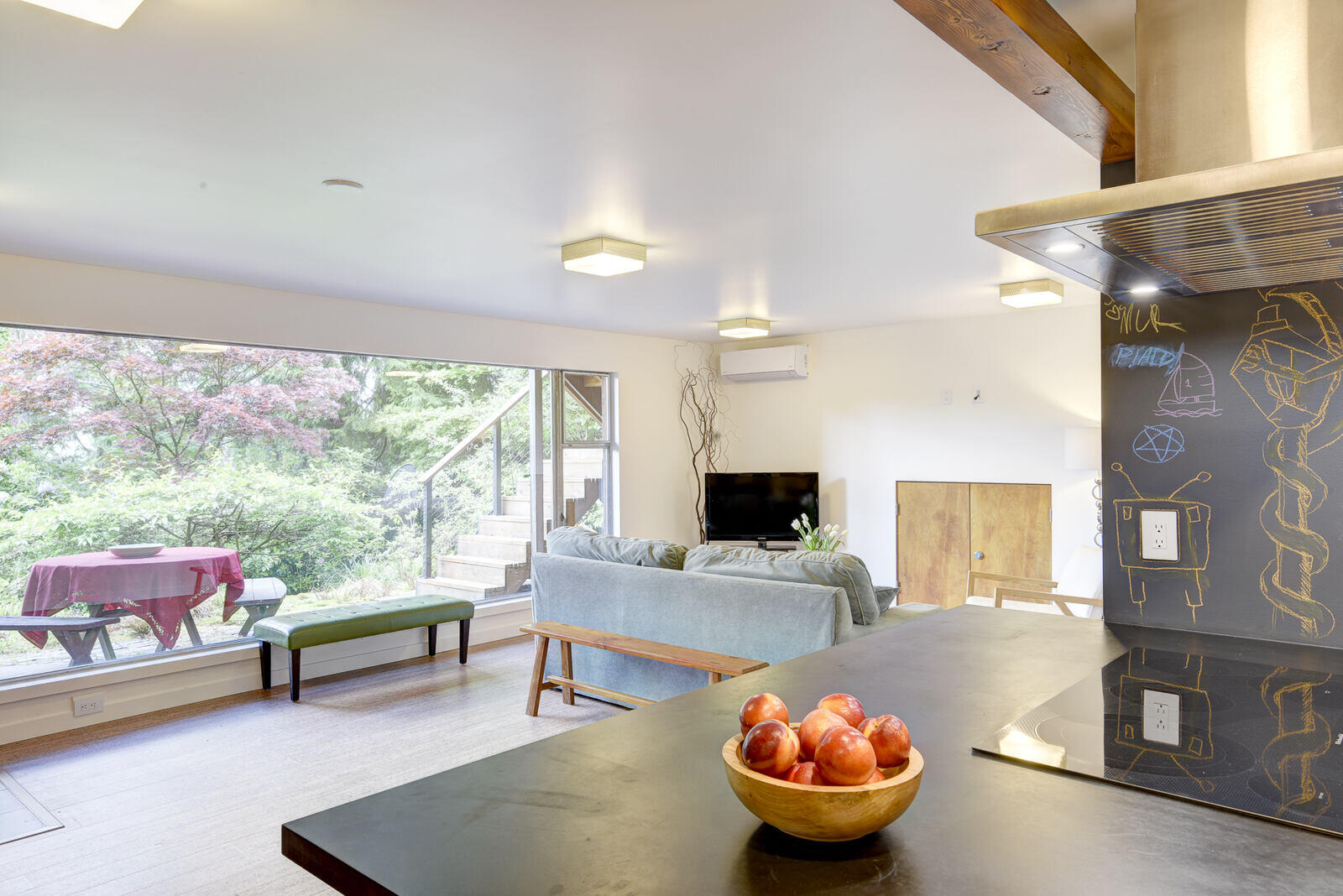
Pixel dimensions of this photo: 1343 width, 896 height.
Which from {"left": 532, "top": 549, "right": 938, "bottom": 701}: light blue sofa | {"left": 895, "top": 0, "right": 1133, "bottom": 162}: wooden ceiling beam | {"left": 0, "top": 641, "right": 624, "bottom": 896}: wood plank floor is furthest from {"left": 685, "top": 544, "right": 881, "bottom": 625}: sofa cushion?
{"left": 895, "top": 0, "right": 1133, "bottom": 162}: wooden ceiling beam

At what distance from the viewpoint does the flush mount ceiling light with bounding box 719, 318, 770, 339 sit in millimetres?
6289

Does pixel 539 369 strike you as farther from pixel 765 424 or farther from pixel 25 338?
pixel 25 338

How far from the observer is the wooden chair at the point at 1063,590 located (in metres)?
3.56

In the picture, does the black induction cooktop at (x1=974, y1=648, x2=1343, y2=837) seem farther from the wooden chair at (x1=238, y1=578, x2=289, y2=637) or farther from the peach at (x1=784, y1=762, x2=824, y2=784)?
the wooden chair at (x1=238, y1=578, x2=289, y2=637)

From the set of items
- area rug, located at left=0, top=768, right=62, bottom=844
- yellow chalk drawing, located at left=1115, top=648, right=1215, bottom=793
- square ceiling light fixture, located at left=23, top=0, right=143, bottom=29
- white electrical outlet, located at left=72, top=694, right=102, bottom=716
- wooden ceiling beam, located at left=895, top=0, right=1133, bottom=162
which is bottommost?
area rug, located at left=0, top=768, right=62, bottom=844

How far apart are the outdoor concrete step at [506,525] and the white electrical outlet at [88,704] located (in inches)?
101

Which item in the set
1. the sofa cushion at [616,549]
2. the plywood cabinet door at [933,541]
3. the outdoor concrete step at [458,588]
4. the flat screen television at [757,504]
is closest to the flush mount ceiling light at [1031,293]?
the plywood cabinet door at [933,541]

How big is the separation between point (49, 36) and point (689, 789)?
83.1 inches

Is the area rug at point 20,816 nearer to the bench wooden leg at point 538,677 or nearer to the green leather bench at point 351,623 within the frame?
the green leather bench at point 351,623

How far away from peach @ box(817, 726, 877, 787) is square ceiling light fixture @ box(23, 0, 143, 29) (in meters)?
1.89

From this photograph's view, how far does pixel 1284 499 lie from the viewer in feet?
6.31

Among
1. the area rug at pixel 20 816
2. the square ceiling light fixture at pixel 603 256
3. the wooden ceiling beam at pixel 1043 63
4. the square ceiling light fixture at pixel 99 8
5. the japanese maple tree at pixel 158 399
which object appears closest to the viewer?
the wooden ceiling beam at pixel 1043 63

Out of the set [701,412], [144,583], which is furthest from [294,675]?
[701,412]

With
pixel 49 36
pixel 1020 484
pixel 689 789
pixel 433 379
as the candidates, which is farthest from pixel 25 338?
pixel 1020 484
